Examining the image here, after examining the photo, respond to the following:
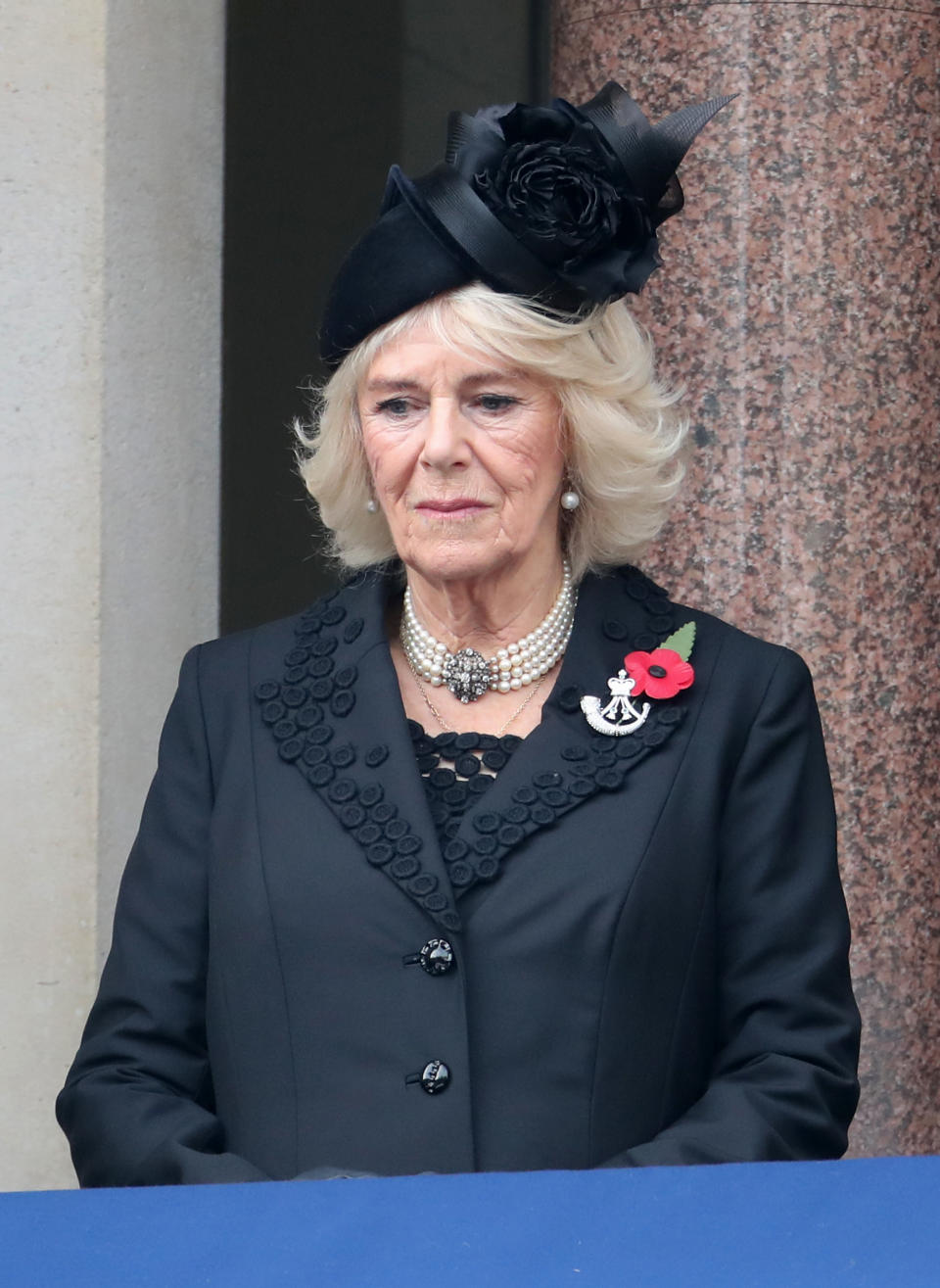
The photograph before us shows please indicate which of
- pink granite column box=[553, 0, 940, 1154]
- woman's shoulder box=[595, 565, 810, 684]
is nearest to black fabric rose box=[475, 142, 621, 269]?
woman's shoulder box=[595, 565, 810, 684]

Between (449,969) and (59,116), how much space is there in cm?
188

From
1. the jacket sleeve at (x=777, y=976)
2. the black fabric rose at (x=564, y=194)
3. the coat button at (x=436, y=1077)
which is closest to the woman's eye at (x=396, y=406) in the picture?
the black fabric rose at (x=564, y=194)

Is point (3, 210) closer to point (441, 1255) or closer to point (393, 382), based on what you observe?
point (393, 382)

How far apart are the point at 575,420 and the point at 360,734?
532 millimetres

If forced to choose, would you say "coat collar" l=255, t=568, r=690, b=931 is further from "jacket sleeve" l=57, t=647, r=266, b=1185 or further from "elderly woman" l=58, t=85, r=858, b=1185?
"jacket sleeve" l=57, t=647, r=266, b=1185

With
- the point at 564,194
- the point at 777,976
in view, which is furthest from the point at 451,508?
the point at 777,976

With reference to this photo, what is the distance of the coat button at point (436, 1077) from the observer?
2.49m

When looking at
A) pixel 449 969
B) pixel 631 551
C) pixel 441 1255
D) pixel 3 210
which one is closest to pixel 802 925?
pixel 449 969

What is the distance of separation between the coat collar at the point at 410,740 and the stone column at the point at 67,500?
80 cm

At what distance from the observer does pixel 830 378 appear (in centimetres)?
364

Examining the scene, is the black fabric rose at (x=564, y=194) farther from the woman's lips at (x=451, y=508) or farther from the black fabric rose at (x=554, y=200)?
the woman's lips at (x=451, y=508)

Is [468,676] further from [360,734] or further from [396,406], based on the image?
[396,406]

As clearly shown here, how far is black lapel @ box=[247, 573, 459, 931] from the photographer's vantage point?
260 cm

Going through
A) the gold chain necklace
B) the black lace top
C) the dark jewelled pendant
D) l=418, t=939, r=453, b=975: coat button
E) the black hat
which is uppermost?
the black hat
